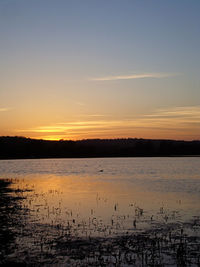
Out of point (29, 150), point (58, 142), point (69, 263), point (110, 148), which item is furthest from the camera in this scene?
point (110, 148)

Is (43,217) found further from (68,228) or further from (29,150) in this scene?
(29,150)

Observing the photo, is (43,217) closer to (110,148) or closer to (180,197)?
(180,197)

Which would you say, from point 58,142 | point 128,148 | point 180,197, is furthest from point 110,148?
point 180,197

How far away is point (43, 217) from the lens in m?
19.2

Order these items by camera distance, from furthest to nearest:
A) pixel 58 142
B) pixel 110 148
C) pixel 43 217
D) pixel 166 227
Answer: pixel 110 148 → pixel 58 142 → pixel 43 217 → pixel 166 227

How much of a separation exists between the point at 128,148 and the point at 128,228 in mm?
163717

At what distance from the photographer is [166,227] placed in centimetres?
→ 1622

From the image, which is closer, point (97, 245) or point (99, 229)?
point (97, 245)

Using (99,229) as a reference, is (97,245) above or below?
above

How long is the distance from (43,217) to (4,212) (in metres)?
2.95

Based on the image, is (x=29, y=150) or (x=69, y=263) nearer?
(x=69, y=263)

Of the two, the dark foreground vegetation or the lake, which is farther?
the lake

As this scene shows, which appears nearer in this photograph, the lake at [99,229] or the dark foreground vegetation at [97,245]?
the dark foreground vegetation at [97,245]

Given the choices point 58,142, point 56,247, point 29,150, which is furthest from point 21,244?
point 58,142
